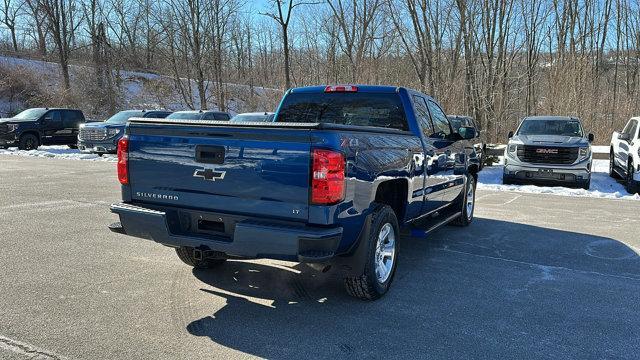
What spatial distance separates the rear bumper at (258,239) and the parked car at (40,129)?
2086 centimetres

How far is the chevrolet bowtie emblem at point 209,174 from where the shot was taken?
405 cm

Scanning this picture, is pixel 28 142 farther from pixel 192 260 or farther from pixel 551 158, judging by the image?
pixel 551 158

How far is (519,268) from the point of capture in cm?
568

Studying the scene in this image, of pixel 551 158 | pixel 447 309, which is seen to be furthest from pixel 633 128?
pixel 447 309

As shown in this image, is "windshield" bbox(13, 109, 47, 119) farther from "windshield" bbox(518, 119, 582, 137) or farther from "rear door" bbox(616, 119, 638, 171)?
"rear door" bbox(616, 119, 638, 171)

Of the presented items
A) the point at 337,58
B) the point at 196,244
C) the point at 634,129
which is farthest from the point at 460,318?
the point at 337,58

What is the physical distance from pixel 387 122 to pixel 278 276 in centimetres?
207

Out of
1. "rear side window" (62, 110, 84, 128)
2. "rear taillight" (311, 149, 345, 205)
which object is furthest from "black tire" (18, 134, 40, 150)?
"rear taillight" (311, 149, 345, 205)

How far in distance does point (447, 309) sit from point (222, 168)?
2282 millimetres

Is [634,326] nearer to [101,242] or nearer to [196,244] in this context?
[196,244]

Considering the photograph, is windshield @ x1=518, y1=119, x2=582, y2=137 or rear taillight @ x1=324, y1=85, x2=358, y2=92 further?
windshield @ x1=518, y1=119, x2=582, y2=137

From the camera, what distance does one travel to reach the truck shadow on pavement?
12.0ft

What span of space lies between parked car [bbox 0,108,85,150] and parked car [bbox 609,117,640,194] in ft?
68.8

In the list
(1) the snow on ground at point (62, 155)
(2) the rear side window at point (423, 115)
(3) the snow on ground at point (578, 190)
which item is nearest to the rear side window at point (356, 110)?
(2) the rear side window at point (423, 115)
